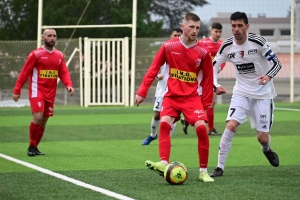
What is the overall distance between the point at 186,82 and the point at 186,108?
0.32 meters

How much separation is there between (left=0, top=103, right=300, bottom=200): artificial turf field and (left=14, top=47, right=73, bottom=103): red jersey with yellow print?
1024 millimetres

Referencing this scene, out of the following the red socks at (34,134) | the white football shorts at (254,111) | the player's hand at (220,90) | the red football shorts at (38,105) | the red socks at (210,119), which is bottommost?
the red socks at (210,119)

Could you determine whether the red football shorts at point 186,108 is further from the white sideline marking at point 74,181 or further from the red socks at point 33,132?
the red socks at point 33,132

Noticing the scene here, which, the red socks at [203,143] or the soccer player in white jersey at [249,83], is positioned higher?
the soccer player in white jersey at [249,83]

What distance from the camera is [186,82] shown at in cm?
959

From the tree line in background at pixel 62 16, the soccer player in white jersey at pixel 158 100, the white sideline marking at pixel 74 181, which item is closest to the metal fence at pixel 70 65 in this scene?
the tree line in background at pixel 62 16

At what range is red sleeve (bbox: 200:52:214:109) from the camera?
9.59 m

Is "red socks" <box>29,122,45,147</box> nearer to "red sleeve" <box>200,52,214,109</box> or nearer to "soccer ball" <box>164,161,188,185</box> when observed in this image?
"red sleeve" <box>200,52,214,109</box>

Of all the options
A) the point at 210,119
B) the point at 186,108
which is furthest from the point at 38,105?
the point at 210,119

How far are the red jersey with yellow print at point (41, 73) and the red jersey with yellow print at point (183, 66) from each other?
398 cm

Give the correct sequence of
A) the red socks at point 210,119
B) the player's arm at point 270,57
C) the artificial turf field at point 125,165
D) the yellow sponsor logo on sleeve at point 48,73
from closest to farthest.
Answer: the artificial turf field at point 125,165 → the player's arm at point 270,57 → the yellow sponsor logo on sleeve at point 48,73 → the red socks at point 210,119

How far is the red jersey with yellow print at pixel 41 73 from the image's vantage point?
43.0ft

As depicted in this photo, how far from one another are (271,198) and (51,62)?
6303 mm

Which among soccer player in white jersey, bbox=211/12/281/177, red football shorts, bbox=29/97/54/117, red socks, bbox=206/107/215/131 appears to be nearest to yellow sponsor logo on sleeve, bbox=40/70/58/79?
red football shorts, bbox=29/97/54/117
